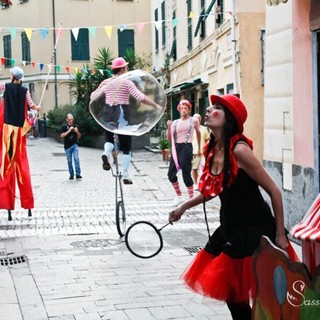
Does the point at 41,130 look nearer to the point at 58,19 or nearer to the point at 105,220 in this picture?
the point at 58,19

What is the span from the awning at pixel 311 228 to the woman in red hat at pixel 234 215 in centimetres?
109

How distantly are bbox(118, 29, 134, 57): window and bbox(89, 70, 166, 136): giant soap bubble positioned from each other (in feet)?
101

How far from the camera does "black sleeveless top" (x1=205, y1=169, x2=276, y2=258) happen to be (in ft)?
13.3

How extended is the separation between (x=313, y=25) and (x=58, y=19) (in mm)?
31227

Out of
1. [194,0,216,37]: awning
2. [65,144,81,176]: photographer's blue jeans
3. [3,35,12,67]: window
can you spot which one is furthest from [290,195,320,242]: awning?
[3,35,12,67]: window

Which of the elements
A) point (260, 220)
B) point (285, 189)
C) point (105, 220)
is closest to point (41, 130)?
point (105, 220)

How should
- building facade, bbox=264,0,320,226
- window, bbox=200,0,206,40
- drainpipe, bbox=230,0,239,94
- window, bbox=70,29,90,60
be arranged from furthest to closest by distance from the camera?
window, bbox=70,29,90,60 → window, bbox=200,0,206,40 → drainpipe, bbox=230,0,239,94 → building facade, bbox=264,0,320,226

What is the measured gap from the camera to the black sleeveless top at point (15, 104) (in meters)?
9.64

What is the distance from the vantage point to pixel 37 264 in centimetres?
702

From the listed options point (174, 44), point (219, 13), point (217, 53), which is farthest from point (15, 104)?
point (174, 44)

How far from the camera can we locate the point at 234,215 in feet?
13.5

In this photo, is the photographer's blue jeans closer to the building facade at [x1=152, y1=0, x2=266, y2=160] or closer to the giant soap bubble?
the building facade at [x1=152, y1=0, x2=266, y2=160]

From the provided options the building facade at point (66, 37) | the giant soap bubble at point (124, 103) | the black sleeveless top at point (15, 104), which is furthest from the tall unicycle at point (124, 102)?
Result: the building facade at point (66, 37)

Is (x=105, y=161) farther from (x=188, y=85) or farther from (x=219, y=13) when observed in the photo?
(x=188, y=85)
